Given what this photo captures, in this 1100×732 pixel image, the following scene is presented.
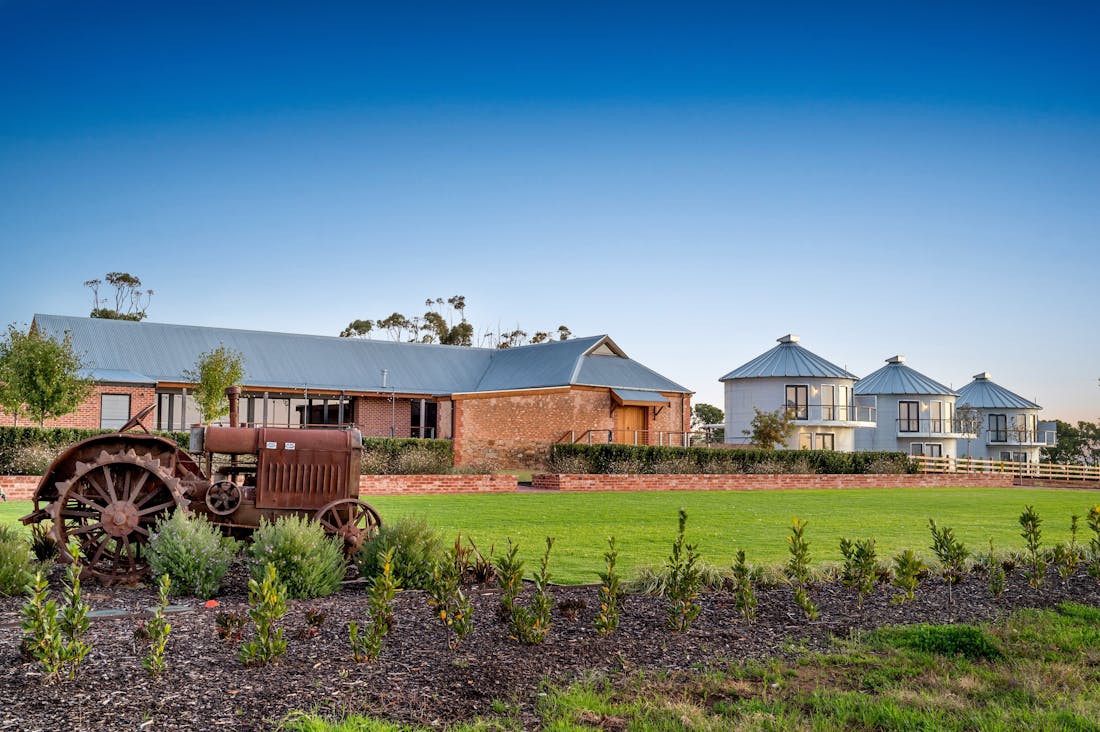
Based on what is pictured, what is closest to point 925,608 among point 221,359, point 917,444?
point 221,359

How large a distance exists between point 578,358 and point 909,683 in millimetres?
32053

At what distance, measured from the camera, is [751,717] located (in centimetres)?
414

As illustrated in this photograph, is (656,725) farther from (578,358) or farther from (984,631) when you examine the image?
(578,358)

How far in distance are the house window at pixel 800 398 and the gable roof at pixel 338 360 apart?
14589 mm

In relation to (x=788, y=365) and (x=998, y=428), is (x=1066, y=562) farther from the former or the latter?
(x=998, y=428)

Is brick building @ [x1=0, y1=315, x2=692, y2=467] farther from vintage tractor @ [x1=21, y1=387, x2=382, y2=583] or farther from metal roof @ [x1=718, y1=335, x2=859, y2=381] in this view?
vintage tractor @ [x1=21, y1=387, x2=382, y2=583]

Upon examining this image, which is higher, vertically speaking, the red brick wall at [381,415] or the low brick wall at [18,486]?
the red brick wall at [381,415]

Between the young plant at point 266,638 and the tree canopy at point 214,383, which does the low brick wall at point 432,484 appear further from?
the young plant at point 266,638

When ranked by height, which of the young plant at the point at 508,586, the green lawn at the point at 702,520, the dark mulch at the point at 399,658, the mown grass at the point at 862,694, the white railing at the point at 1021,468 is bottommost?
the white railing at the point at 1021,468

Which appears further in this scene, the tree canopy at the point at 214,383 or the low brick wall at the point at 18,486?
the tree canopy at the point at 214,383

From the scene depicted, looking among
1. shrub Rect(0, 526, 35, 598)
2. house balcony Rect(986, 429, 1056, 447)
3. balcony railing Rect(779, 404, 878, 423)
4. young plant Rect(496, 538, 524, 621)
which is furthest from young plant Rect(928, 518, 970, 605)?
house balcony Rect(986, 429, 1056, 447)

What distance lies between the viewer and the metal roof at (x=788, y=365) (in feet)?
168

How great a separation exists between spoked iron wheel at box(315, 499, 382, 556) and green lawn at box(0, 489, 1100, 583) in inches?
64.3

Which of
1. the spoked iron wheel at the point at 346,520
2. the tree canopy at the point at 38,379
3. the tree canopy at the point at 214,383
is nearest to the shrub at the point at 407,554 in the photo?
the spoked iron wheel at the point at 346,520
